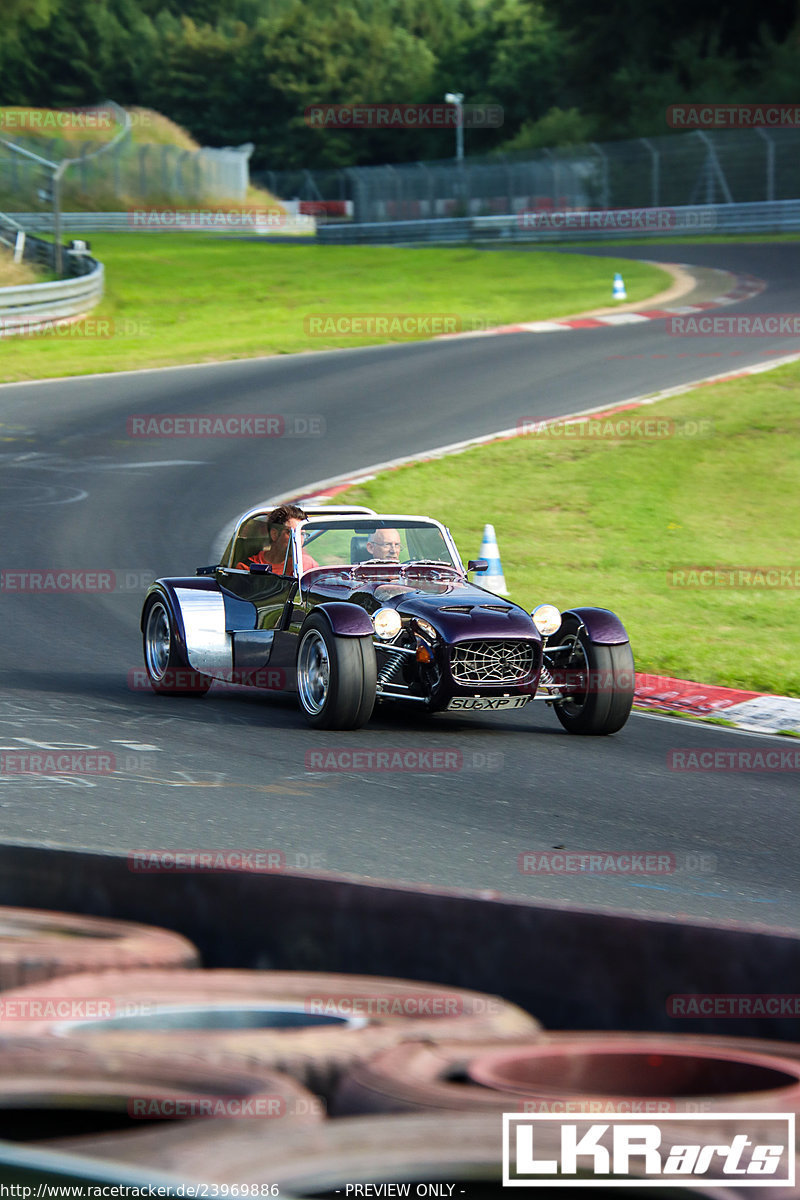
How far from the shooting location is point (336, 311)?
3466cm

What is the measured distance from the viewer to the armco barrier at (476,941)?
3951 mm

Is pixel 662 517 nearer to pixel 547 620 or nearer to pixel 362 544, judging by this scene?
pixel 362 544

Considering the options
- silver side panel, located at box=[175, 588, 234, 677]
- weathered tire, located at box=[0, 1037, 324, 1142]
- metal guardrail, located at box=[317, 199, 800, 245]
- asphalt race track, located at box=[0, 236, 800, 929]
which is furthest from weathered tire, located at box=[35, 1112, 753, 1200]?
metal guardrail, located at box=[317, 199, 800, 245]

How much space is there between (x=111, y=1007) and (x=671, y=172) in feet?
172

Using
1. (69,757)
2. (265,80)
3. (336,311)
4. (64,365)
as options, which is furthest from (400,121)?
(69,757)

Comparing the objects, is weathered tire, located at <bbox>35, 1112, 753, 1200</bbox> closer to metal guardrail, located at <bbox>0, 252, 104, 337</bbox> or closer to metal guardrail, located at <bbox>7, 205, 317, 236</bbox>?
metal guardrail, located at <bbox>0, 252, 104, 337</bbox>

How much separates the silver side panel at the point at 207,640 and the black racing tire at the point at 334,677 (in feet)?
3.00

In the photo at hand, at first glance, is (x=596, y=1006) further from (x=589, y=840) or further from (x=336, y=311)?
(x=336, y=311)

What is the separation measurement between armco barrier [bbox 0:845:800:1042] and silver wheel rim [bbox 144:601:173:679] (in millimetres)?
5744

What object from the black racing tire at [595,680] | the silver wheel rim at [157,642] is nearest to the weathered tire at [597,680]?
the black racing tire at [595,680]

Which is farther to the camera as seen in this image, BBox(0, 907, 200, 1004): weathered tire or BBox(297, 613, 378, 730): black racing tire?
BBox(297, 613, 378, 730): black racing tire

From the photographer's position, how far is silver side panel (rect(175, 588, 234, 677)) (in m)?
10.2

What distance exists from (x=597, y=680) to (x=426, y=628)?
1107 millimetres

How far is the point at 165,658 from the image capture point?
34.7 ft
